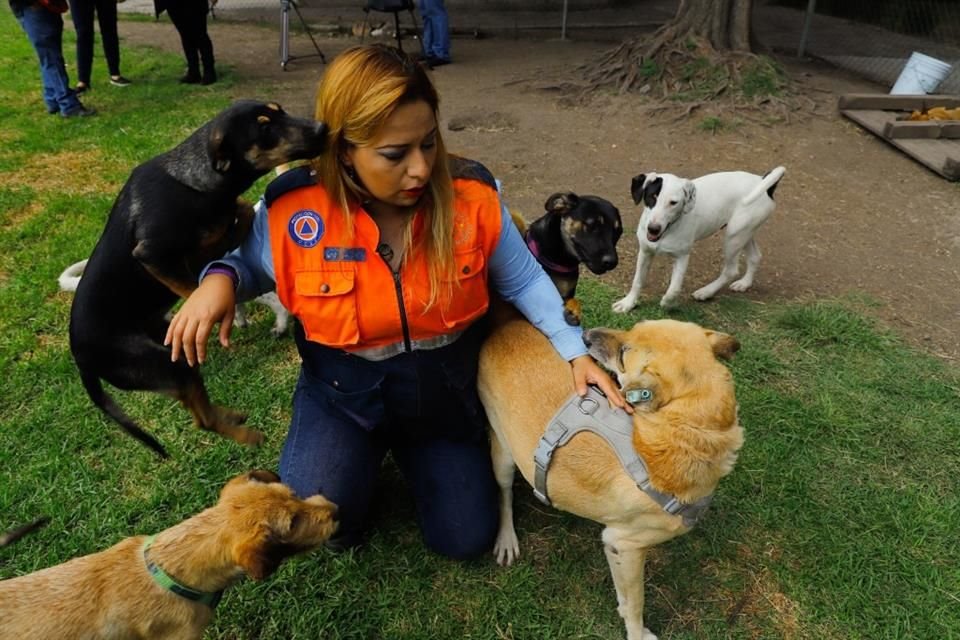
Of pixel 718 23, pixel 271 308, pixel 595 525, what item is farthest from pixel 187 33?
pixel 595 525

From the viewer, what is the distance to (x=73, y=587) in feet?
6.61

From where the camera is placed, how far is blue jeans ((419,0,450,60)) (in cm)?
1087

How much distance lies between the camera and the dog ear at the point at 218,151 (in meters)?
2.90

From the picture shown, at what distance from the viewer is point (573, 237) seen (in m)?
3.77

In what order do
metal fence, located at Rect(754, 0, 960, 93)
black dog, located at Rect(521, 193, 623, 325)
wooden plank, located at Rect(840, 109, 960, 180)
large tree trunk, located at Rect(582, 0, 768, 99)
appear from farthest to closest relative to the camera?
metal fence, located at Rect(754, 0, 960, 93)
large tree trunk, located at Rect(582, 0, 768, 99)
wooden plank, located at Rect(840, 109, 960, 180)
black dog, located at Rect(521, 193, 623, 325)

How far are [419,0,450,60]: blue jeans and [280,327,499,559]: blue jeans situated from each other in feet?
32.7

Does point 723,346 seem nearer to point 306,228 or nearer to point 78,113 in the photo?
point 306,228

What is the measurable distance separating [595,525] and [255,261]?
2078 mm

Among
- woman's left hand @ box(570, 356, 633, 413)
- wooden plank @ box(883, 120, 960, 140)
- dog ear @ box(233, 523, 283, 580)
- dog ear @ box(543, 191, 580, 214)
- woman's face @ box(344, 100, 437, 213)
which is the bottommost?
dog ear @ box(233, 523, 283, 580)

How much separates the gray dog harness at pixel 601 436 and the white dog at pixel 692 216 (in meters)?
2.44

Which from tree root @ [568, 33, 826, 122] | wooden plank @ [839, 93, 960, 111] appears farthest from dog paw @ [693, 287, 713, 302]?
wooden plank @ [839, 93, 960, 111]

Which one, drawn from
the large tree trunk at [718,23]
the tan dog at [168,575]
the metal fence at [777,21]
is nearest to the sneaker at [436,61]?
the metal fence at [777,21]

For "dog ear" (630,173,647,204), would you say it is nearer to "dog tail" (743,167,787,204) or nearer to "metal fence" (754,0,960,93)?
"dog tail" (743,167,787,204)

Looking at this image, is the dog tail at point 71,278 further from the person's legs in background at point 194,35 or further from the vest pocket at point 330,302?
the person's legs in background at point 194,35
